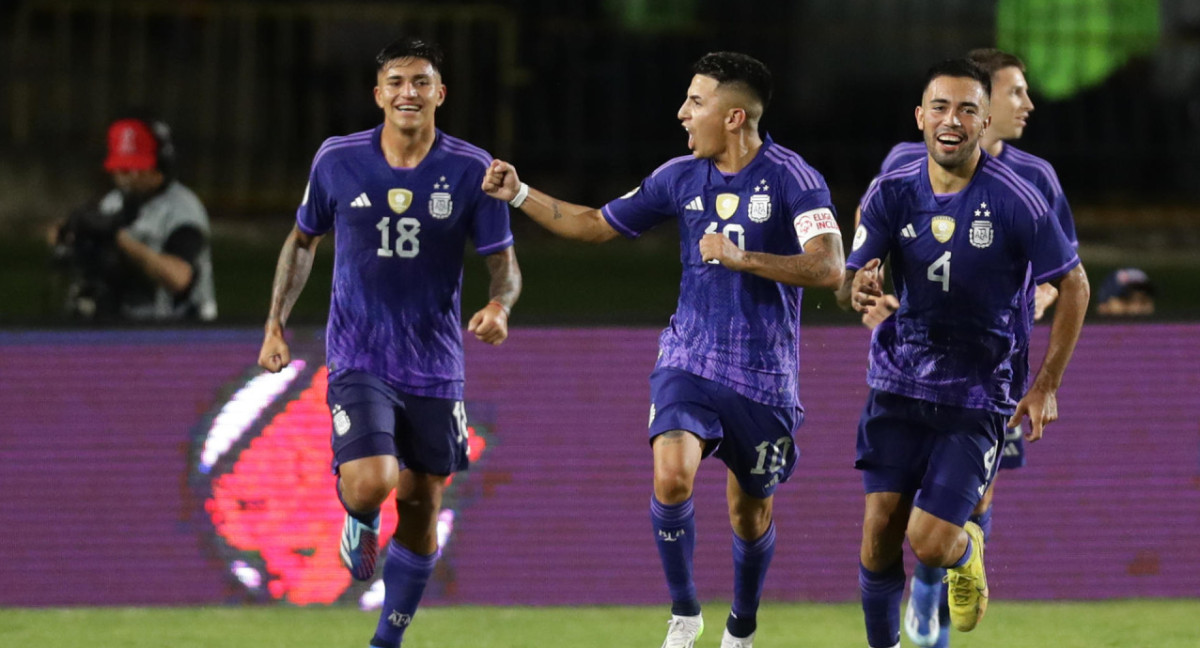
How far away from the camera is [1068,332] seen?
5223mm

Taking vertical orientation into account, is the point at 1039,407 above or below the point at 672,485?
above

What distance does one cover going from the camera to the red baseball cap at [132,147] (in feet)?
23.4

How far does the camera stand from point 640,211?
5758 millimetres

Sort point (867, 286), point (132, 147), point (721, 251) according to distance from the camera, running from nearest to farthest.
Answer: point (867, 286), point (721, 251), point (132, 147)

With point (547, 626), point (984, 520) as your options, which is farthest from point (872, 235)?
point (547, 626)

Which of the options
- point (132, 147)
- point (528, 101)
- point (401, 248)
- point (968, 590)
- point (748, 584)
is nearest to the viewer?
point (968, 590)

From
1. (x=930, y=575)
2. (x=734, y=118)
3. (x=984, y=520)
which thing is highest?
(x=734, y=118)

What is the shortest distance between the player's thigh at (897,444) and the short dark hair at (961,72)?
37.9 inches

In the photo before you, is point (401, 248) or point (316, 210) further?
point (316, 210)

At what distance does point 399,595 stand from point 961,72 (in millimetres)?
2374

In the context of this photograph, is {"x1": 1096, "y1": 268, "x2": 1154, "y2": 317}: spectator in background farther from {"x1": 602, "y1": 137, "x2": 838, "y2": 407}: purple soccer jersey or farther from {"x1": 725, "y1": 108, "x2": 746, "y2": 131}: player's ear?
{"x1": 725, "y1": 108, "x2": 746, "y2": 131}: player's ear

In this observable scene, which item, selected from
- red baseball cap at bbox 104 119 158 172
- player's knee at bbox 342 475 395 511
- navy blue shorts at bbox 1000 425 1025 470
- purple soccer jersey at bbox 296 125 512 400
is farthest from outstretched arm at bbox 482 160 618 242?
red baseball cap at bbox 104 119 158 172

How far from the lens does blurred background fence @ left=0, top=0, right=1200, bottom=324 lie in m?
13.3

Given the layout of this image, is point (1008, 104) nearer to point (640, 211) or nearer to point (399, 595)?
point (640, 211)
